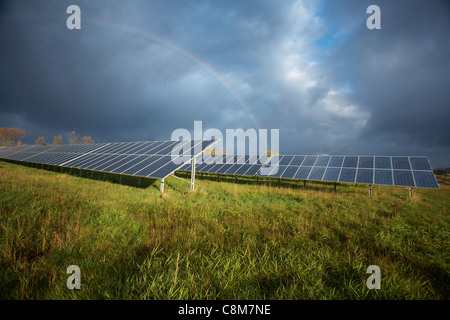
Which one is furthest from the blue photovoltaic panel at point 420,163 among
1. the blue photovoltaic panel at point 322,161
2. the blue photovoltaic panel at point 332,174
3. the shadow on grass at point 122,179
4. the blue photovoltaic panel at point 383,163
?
the shadow on grass at point 122,179

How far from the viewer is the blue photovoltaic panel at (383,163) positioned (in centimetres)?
1584

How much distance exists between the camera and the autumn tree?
93.8m

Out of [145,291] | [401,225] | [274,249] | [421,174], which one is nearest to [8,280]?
[145,291]

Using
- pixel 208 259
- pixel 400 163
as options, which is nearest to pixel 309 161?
pixel 400 163

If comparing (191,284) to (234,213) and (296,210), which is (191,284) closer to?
(234,213)

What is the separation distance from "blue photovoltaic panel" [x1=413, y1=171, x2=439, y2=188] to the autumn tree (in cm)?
15037

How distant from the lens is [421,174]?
540 inches

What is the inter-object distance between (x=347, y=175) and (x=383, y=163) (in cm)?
445

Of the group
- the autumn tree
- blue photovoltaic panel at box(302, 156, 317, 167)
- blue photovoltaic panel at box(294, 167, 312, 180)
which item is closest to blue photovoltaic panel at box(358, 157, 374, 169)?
blue photovoltaic panel at box(302, 156, 317, 167)

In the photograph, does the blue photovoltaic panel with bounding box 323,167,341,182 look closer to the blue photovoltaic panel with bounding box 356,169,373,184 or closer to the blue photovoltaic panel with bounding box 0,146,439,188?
the blue photovoltaic panel with bounding box 0,146,439,188

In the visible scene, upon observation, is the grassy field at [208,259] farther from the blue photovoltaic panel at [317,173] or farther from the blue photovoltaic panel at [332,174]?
the blue photovoltaic panel at [317,173]

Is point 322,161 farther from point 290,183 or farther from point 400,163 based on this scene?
point 400,163

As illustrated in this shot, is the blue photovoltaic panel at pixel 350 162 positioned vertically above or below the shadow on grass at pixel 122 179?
above

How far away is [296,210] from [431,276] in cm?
465
